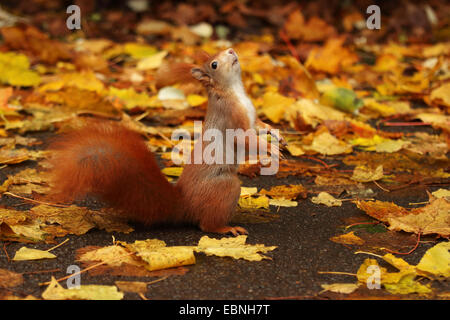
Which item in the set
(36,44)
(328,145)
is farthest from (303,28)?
(328,145)

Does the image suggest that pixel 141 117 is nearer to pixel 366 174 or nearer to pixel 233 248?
pixel 366 174

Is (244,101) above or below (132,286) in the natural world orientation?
above

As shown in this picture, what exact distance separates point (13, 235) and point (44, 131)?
1364mm

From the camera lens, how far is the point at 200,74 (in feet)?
7.15

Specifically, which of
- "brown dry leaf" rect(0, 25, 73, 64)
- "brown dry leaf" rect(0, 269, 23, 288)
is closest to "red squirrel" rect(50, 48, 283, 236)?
"brown dry leaf" rect(0, 269, 23, 288)

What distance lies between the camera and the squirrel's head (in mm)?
2168

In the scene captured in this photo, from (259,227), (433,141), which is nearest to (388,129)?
(433,141)

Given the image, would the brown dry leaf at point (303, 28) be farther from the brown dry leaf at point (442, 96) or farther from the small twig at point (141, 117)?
the small twig at point (141, 117)

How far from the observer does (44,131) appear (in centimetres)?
333

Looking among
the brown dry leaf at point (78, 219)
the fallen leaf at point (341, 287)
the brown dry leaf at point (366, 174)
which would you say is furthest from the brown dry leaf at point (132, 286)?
the brown dry leaf at point (366, 174)

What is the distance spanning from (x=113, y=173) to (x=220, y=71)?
54cm

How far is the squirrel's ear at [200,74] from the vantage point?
7.15 ft

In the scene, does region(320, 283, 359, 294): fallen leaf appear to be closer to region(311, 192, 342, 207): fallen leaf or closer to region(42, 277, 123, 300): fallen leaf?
region(42, 277, 123, 300): fallen leaf
